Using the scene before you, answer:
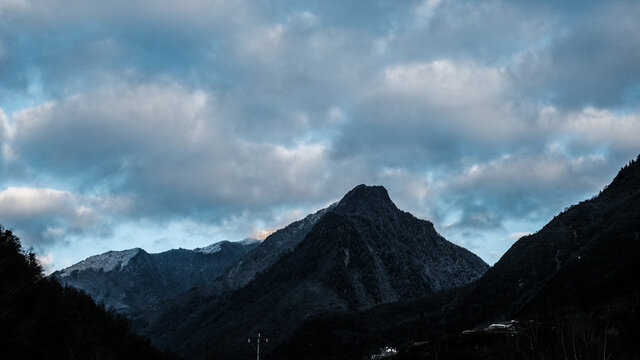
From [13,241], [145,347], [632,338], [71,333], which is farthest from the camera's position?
[145,347]

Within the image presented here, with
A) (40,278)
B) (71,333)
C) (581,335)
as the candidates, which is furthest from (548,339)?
(40,278)

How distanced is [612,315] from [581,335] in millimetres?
72343

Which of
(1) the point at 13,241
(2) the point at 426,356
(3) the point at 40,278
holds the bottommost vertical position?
(2) the point at 426,356

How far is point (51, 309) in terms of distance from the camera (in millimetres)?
93625

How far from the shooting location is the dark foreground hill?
65438 mm

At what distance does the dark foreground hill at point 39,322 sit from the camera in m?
65.4

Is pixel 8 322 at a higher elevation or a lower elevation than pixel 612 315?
higher

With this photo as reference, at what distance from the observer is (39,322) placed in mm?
83688

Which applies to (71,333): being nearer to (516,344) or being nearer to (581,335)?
(516,344)

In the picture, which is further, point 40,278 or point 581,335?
point 40,278

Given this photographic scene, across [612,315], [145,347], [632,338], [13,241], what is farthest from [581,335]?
[145,347]

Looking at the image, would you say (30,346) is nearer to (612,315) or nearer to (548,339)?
(548,339)

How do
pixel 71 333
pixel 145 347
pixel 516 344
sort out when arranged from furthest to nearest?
1. pixel 145 347
2. pixel 71 333
3. pixel 516 344

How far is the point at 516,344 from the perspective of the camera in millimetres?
42750
